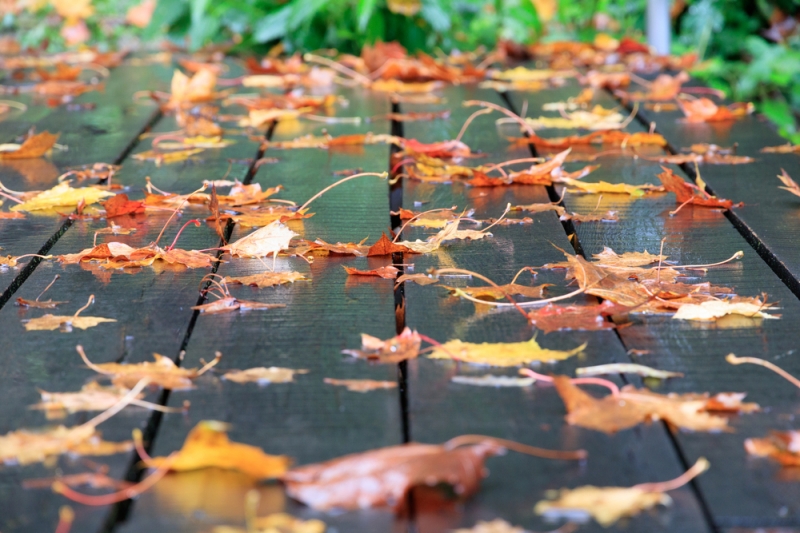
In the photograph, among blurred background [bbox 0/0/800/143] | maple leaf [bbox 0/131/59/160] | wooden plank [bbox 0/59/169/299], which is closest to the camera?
wooden plank [bbox 0/59/169/299]

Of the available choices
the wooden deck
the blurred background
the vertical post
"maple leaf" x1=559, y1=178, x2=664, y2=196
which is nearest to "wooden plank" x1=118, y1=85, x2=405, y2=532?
the wooden deck

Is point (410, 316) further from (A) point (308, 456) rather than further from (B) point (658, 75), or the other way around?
(B) point (658, 75)

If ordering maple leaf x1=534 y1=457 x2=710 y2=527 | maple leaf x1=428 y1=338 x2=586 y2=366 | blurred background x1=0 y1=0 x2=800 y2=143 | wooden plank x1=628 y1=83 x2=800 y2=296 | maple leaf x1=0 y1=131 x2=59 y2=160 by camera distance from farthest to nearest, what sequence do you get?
1. blurred background x1=0 y1=0 x2=800 y2=143
2. maple leaf x1=0 y1=131 x2=59 y2=160
3. wooden plank x1=628 y1=83 x2=800 y2=296
4. maple leaf x1=428 y1=338 x2=586 y2=366
5. maple leaf x1=534 y1=457 x2=710 y2=527

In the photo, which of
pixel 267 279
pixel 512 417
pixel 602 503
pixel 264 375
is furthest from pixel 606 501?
pixel 267 279

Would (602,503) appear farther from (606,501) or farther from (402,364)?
(402,364)

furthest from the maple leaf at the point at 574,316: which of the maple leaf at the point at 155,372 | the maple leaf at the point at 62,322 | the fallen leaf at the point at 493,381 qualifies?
the maple leaf at the point at 62,322

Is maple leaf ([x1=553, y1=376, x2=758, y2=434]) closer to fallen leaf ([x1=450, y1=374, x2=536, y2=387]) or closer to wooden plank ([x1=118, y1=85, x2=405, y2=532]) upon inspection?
fallen leaf ([x1=450, y1=374, x2=536, y2=387])
